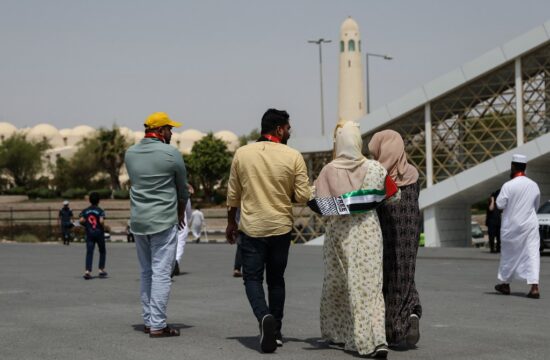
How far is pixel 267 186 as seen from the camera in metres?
7.90

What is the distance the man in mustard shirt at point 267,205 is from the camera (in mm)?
7832

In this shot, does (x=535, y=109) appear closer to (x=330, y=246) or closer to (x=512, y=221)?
(x=512, y=221)

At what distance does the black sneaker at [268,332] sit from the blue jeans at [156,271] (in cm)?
125

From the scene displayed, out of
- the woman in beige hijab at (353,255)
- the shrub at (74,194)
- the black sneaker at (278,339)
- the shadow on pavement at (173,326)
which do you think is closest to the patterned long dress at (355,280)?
the woman in beige hijab at (353,255)

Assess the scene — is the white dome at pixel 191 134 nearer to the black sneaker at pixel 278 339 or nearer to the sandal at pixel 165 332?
the sandal at pixel 165 332

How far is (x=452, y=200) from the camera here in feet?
117

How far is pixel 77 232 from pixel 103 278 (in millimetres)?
28663

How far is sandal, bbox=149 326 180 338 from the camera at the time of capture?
27.6ft

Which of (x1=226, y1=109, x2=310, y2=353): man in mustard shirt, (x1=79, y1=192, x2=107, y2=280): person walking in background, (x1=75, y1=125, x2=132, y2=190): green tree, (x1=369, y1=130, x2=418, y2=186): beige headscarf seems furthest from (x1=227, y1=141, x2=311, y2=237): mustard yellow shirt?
(x1=75, y1=125, x2=132, y2=190): green tree

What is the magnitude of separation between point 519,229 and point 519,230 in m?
0.01

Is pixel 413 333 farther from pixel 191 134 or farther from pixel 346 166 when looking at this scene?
pixel 191 134

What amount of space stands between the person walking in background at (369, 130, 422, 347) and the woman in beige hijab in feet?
1.12

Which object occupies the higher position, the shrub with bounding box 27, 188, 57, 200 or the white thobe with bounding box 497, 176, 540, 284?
the shrub with bounding box 27, 188, 57, 200

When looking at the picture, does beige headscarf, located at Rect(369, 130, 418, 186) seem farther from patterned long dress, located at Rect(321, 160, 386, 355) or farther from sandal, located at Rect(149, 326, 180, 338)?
sandal, located at Rect(149, 326, 180, 338)
